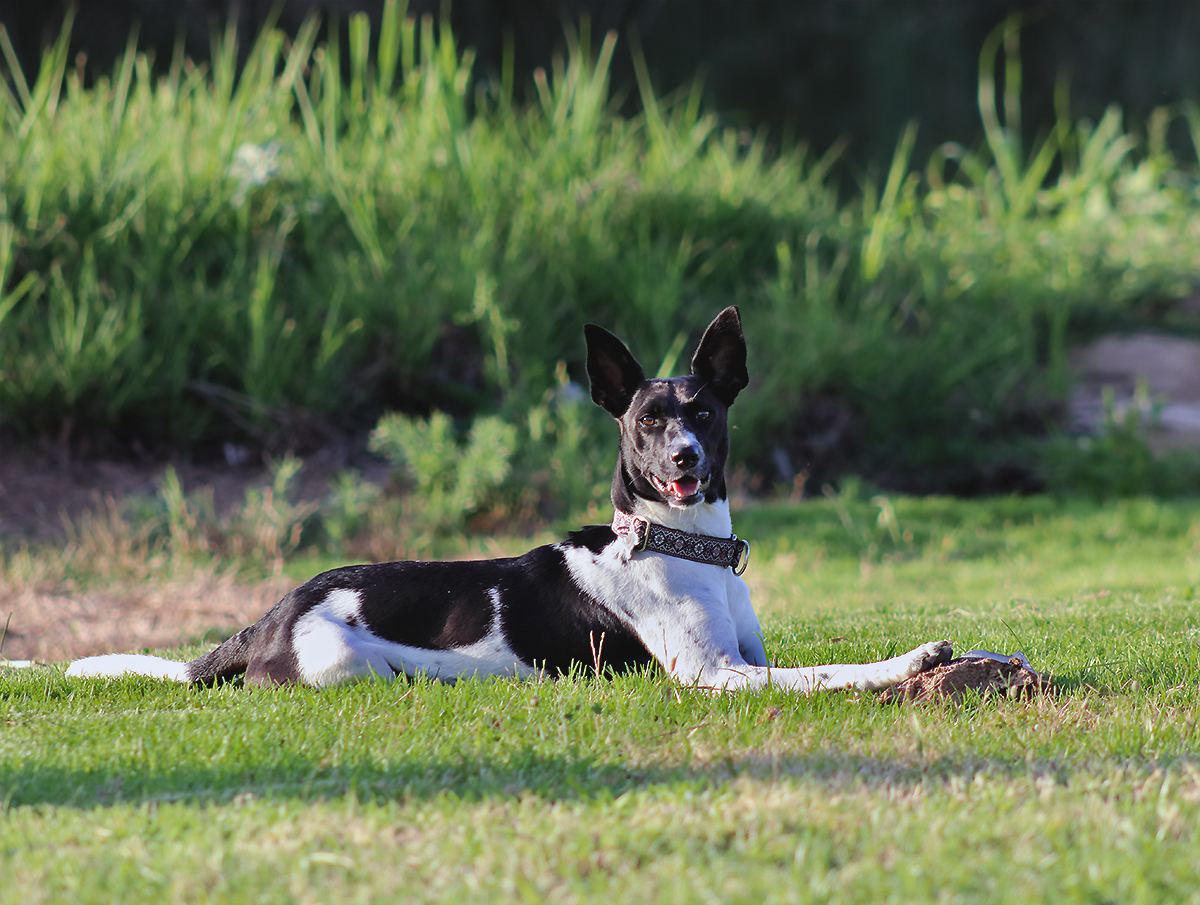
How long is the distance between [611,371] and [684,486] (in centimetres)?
60

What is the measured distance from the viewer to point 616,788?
310cm

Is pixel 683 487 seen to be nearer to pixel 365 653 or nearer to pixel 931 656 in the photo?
pixel 931 656

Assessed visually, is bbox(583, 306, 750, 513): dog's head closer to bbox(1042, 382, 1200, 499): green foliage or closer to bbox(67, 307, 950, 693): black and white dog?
bbox(67, 307, 950, 693): black and white dog

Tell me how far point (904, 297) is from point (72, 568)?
779 cm

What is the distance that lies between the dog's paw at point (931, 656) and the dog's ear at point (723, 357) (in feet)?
3.88

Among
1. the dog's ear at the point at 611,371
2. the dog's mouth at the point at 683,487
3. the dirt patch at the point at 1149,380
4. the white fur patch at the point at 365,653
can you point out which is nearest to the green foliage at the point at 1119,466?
the dirt patch at the point at 1149,380

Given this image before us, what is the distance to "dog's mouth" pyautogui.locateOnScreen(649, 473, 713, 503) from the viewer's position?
3986mm

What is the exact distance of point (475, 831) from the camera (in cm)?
278

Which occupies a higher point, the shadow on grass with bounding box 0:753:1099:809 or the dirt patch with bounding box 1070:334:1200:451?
the dirt patch with bounding box 1070:334:1200:451

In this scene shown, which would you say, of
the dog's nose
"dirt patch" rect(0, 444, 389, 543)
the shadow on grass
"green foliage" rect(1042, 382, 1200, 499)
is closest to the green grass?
the shadow on grass

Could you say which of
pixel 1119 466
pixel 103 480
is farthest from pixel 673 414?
pixel 1119 466

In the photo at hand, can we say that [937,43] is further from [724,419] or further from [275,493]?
[724,419]

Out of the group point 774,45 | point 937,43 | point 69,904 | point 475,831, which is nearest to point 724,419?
point 475,831

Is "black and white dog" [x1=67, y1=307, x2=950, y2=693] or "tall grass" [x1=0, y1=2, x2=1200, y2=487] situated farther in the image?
"tall grass" [x1=0, y1=2, x2=1200, y2=487]
